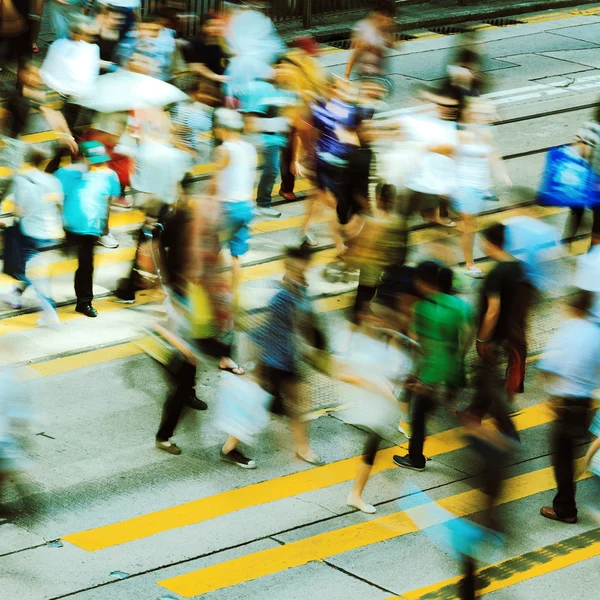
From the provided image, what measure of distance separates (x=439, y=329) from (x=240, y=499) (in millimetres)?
1804

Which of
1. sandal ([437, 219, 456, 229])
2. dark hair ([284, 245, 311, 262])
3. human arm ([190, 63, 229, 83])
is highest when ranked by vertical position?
dark hair ([284, 245, 311, 262])

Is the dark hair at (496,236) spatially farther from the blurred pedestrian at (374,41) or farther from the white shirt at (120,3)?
the white shirt at (120,3)

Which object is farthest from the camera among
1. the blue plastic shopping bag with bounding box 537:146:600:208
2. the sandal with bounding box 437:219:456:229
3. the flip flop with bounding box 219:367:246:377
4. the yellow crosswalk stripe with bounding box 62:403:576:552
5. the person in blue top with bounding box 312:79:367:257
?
the sandal with bounding box 437:219:456:229

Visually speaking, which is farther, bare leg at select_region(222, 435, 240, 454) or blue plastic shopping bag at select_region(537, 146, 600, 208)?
blue plastic shopping bag at select_region(537, 146, 600, 208)

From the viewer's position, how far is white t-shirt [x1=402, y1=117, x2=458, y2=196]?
1240 centimetres


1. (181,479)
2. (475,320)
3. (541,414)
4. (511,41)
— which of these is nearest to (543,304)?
(541,414)

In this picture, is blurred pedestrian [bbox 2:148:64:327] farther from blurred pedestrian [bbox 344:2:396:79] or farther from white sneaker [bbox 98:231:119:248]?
blurred pedestrian [bbox 344:2:396:79]

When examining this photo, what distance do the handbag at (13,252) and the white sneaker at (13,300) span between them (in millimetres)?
505

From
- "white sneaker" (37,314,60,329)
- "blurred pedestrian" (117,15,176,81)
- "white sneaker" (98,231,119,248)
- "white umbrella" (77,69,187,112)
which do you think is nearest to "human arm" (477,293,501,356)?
"white sneaker" (37,314,60,329)

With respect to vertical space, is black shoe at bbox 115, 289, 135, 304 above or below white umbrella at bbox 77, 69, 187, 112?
below

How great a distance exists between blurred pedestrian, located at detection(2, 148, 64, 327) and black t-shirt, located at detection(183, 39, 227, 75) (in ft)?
13.9

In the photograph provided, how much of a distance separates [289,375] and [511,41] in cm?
1400

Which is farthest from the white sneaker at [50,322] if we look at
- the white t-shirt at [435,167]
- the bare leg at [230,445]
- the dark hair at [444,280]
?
the dark hair at [444,280]

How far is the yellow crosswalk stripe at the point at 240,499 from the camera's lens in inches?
336
